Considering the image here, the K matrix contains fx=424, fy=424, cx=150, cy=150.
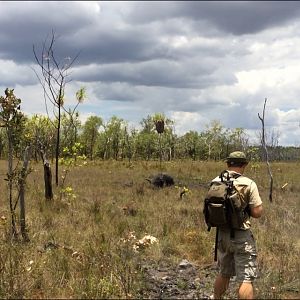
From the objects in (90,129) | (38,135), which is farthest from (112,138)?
(38,135)

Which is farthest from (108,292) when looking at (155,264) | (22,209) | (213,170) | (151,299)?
(213,170)

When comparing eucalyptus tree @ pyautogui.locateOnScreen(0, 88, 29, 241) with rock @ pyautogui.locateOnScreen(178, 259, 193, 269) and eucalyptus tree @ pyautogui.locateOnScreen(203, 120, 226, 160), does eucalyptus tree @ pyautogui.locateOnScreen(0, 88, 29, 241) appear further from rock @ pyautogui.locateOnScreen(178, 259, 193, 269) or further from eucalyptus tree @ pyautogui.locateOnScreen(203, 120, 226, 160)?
eucalyptus tree @ pyautogui.locateOnScreen(203, 120, 226, 160)

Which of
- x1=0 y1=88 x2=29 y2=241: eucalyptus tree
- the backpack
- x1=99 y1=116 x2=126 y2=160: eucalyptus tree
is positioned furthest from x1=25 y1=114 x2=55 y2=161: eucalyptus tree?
x1=99 y1=116 x2=126 y2=160: eucalyptus tree

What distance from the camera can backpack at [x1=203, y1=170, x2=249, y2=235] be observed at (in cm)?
443

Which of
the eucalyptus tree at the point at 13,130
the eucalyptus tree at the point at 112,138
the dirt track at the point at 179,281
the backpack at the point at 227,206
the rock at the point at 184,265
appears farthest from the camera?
the eucalyptus tree at the point at 112,138

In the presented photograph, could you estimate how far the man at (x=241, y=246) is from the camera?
14.7 feet

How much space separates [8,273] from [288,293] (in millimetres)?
3439

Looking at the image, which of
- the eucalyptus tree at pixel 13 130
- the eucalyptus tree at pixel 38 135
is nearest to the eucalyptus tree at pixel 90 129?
the eucalyptus tree at pixel 38 135

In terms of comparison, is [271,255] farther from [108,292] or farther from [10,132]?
[10,132]

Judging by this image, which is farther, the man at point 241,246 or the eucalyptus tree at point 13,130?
the eucalyptus tree at point 13,130

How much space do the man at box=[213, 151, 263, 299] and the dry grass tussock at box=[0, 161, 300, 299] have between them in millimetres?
584

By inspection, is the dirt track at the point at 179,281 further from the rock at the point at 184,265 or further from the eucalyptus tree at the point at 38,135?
the eucalyptus tree at the point at 38,135

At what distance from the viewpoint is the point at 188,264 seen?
Answer: 21.4 ft

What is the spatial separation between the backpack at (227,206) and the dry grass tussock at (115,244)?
1111 millimetres
